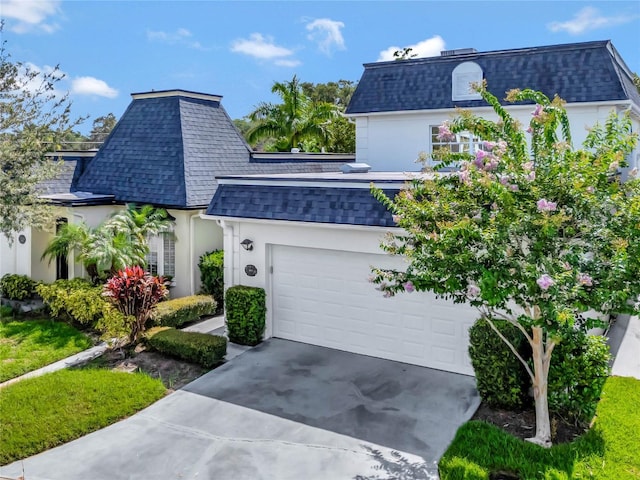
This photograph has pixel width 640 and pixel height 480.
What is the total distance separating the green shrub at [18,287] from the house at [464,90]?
37.8 feet

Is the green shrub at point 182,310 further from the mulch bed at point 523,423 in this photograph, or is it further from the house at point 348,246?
the mulch bed at point 523,423

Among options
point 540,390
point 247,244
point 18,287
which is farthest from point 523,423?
point 18,287

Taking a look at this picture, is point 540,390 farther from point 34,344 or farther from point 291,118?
point 291,118

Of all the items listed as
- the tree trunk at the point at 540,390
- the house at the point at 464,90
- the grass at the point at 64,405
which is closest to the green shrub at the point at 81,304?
the grass at the point at 64,405

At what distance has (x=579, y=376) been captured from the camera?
742cm

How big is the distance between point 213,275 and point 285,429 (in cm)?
702

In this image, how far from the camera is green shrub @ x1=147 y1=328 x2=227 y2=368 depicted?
1020 centimetres

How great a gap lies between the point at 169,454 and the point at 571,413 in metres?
5.94

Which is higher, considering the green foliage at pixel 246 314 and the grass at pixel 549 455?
the green foliage at pixel 246 314

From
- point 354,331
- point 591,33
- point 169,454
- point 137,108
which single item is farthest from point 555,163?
point 137,108

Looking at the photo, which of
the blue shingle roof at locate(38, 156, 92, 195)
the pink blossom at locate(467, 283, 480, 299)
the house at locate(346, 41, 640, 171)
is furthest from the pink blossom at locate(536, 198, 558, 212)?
the blue shingle roof at locate(38, 156, 92, 195)

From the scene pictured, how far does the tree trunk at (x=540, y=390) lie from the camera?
7109 millimetres

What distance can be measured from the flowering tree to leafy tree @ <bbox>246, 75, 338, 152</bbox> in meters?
23.0

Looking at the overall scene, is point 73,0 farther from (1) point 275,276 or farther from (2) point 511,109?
(2) point 511,109
